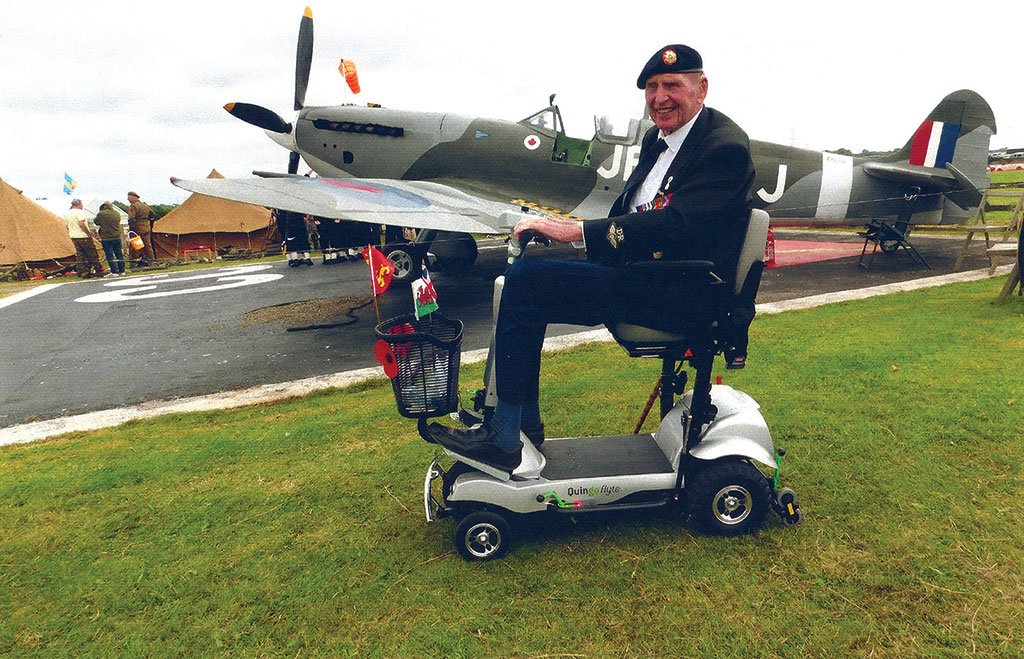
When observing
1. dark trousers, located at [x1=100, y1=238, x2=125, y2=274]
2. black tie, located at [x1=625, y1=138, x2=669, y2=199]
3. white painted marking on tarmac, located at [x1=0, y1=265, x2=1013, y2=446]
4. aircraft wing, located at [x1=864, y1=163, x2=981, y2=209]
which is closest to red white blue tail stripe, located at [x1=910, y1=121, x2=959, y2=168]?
aircraft wing, located at [x1=864, y1=163, x2=981, y2=209]

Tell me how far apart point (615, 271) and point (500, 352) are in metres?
0.60

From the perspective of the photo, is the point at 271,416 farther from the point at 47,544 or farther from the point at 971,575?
the point at 971,575

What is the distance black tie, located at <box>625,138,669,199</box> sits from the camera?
251 centimetres

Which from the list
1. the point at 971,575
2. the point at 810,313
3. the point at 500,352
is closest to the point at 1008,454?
the point at 971,575

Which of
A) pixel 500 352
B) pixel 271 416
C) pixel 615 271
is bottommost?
pixel 271 416

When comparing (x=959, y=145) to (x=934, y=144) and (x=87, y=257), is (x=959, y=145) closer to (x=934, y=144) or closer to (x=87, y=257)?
(x=934, y=144)

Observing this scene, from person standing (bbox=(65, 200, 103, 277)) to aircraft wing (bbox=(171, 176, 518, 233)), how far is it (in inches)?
466

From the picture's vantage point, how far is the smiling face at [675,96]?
2.20 meters

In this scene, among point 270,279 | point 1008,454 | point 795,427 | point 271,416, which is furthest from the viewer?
point 270,279

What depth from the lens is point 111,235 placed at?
14.8 meters

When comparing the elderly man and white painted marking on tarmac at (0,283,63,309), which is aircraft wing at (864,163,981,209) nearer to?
the elderly man

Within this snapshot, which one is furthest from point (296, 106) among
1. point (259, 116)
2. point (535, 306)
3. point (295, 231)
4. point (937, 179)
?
point (937, 179)

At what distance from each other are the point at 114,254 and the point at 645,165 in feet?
57.8

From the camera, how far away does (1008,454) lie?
265cm
